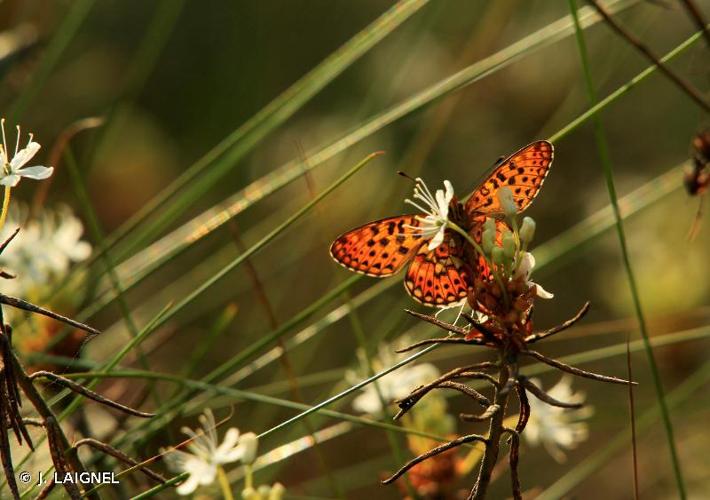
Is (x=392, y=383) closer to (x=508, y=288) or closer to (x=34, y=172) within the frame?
(x=508, y=288)

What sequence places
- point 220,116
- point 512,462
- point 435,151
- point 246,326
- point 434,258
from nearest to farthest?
point 512,462 < point 434,258 < point 246,326 < point 435,151 < point 220,116

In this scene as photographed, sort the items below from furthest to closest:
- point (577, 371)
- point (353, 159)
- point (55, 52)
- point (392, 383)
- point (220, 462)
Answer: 1. point (353, 159)
2. point (55, 52)
3. point (392, 383)
4. point (220, 462)
5. point (577, 371)

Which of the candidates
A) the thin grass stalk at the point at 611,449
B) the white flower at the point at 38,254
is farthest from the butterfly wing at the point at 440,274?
the white flower at the point at 38,254

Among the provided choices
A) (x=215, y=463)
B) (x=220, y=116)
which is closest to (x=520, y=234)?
(x=215, y=463)

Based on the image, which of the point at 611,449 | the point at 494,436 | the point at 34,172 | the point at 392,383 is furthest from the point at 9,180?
the point at 611,449

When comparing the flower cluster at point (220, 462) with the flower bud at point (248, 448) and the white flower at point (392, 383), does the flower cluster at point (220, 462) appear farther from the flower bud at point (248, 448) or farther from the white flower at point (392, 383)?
the white flower at point (392, 383)

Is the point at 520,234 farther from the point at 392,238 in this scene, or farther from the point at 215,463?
the point at 215,463
